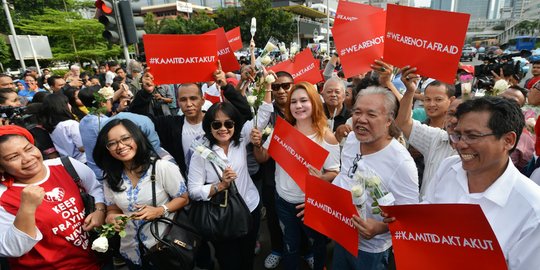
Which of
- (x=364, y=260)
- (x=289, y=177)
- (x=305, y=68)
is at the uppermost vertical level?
(x=305, y=68)

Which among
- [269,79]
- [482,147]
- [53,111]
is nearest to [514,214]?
[482,147]

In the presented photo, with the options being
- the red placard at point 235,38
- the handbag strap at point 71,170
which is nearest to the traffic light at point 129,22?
the red placard at point 235,38

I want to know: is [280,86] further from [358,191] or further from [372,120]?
[358,191]

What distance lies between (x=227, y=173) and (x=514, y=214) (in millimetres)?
1801

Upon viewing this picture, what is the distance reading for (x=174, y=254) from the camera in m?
2.11

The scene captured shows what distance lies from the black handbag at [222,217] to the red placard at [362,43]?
1585mm

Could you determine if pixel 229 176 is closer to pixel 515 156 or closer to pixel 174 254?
pixel 174 254

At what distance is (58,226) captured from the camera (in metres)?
1.94

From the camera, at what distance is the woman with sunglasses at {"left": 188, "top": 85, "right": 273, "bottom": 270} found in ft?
7.95

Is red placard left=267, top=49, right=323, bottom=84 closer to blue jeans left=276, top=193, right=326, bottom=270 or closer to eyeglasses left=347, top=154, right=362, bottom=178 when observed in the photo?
blue jeans left=276, top=193, right=326, bottom=270

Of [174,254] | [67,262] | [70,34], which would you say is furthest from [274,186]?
[70,34]

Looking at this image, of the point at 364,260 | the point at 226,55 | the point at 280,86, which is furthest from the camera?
the point at 226,55

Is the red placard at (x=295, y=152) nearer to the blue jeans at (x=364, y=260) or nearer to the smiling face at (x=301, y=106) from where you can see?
the smiling face at (x=301, y=106)

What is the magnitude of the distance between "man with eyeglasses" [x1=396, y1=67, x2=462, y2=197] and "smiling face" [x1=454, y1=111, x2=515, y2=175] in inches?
24.2
